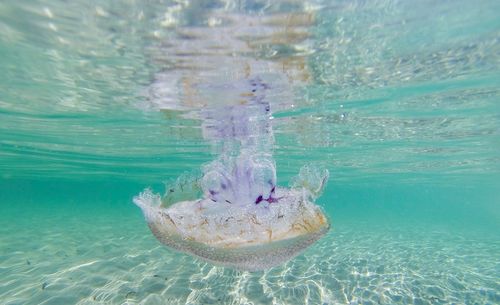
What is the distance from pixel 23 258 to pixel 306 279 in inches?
409

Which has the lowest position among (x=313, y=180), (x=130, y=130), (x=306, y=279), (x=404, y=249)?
(x=404, y=249)

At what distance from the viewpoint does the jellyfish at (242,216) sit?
313 cm

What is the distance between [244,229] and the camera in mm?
3100

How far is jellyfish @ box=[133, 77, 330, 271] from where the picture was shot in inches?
123

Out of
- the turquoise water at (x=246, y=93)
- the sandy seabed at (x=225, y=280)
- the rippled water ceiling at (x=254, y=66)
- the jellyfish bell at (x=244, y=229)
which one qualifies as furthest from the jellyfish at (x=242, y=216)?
the sandy seabed at (x=225, y=280)

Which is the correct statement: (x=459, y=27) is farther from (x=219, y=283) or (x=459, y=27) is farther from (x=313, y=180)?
(x=219, y=283)

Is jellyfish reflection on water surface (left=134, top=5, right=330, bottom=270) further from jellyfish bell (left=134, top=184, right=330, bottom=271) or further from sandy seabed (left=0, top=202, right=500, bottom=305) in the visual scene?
sandy seabed (left=0, top=202, right=500, bottom=305)

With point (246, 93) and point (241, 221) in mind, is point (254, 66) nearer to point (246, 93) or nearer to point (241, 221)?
point (246, 93)

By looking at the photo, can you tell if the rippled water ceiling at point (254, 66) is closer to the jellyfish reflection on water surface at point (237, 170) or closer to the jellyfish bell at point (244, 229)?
the jellyfish reflection on water surface at point (237, 170)

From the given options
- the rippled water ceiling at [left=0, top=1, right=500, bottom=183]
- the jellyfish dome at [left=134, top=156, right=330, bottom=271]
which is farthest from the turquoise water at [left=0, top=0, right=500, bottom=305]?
the jellyfish dome at [left=134, top=156, right=330, bottom=271]

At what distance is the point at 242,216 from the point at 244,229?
0.13 meters

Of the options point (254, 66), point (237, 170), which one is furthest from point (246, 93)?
point (237, 170)

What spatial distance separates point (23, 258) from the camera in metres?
11.7

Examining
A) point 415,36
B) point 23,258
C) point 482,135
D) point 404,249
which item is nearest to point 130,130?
point 23,258
